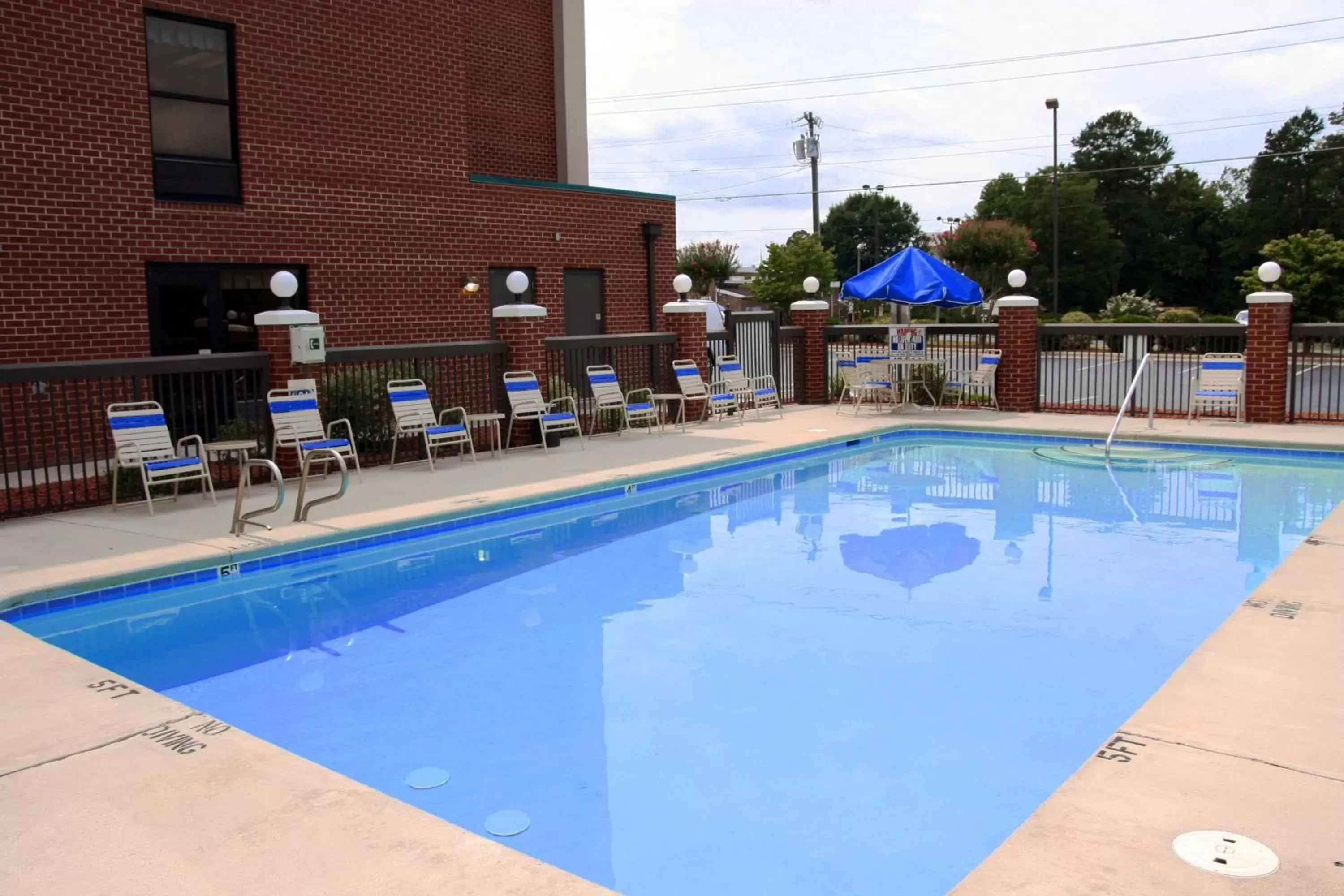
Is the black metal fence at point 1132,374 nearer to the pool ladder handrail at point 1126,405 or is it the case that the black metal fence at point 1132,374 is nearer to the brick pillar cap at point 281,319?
the pool ladder handrail at point 1126,405

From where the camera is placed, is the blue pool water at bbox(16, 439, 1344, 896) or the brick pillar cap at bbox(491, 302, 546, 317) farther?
the brick pillar cap at bbox(491, 302, 546, 317)

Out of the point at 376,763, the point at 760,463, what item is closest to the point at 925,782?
the point at 376,763

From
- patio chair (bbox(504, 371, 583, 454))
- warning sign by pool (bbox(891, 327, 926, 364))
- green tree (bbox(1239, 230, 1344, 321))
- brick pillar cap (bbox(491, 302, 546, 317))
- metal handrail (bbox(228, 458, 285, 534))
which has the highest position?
green tree (bbox(1239, 230, 1344, 321))

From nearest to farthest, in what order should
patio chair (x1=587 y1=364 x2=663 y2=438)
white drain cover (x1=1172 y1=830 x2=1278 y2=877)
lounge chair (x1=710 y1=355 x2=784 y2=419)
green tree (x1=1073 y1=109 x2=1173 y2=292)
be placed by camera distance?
white drain cover (x1=1172 y1=830 x2=1278 y2=877)
patio chair (x1=587 y1=364 x2=663 y2=438)
lounge chair (x1=710 y1=355 x2=784 y2=419)
green tree (x1=1073 y1=109 x2=1173 y2=292)

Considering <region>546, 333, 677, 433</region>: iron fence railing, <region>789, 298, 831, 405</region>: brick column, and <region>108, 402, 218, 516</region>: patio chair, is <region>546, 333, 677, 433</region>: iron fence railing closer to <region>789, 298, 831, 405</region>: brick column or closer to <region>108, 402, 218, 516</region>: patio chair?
<region>789, 298, 831, 405</region>: brick column

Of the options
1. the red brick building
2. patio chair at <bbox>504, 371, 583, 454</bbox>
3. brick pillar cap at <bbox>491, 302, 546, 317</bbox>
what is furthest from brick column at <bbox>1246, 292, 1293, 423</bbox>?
the red brick building

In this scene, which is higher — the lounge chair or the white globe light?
the white globe light

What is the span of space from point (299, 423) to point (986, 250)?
3576 centimetres

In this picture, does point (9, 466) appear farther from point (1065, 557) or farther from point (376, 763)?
point (1065, 557)

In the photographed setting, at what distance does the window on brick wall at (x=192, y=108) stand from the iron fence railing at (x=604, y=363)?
4105 mm

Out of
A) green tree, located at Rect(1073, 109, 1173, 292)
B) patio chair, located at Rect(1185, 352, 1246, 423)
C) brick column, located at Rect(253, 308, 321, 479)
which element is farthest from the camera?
green tree, located at Rect(1073, 109, 1173, 292)

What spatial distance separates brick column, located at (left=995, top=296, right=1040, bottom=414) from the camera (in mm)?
15727

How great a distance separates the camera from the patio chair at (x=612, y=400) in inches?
536

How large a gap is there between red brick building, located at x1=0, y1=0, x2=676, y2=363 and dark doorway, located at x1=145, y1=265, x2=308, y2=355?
0.02m
